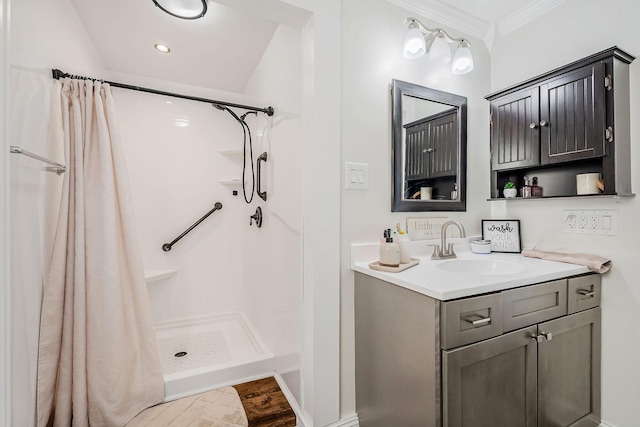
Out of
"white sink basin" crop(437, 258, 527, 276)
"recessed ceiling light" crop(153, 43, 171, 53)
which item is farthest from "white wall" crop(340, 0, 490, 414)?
"recessed ceiling light" crop(153, 43, 171, 53)

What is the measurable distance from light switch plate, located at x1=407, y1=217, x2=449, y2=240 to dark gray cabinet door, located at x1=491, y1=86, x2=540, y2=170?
0.56 meters

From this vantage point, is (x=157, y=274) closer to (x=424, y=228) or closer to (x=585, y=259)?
(x=424, y=228)

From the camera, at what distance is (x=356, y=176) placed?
4.55ft

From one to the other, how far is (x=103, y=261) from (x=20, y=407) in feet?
→ 2.00

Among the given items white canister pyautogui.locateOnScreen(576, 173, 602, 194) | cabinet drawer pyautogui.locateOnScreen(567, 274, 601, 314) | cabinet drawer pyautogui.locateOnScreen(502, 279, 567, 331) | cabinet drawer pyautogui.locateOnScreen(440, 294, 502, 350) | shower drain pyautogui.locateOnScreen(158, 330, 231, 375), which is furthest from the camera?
shower drain pyautogui.locateOnScreen(158, 330, 231, 375)

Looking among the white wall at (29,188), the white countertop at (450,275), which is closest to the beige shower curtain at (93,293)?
the white wall at (29,188)

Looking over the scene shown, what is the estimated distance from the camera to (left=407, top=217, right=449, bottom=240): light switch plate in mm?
1548

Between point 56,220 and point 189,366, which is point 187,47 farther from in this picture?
point 189,366

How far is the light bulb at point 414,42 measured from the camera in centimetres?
143

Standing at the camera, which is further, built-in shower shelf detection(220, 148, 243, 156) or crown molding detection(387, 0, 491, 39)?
built-in shower shelf detection(220, 148, 243, 156)

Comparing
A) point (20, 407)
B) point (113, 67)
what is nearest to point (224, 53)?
point (113, 67)

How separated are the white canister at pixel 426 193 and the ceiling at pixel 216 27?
1.00 meters

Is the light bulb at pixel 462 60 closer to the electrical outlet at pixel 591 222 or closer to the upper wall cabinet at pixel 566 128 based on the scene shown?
the upper wall cabinet at pixel 566 128

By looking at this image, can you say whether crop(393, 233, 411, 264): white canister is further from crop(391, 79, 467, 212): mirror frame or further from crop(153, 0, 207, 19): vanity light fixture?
crop(153, 0, 207, 19): vanity light fixture
